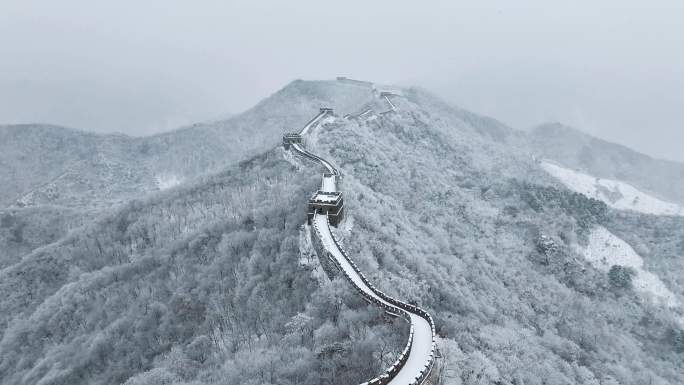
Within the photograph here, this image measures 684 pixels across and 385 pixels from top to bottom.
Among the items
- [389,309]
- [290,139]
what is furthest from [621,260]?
[389,309]

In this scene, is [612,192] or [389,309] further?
[612,192]

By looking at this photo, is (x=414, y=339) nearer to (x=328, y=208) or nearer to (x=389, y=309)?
(x=389, y=309)

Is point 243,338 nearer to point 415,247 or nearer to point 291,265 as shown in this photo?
point 291,265

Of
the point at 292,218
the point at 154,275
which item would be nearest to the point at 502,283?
the point at 292,218

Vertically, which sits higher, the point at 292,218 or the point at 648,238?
the point at 292,218

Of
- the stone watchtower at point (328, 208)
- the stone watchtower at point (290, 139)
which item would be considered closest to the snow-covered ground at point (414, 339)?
the stone watchtower at point (328, 208)

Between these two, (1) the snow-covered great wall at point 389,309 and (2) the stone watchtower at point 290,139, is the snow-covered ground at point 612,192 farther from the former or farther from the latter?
(1) the snow-covered great wall at point 389,309
